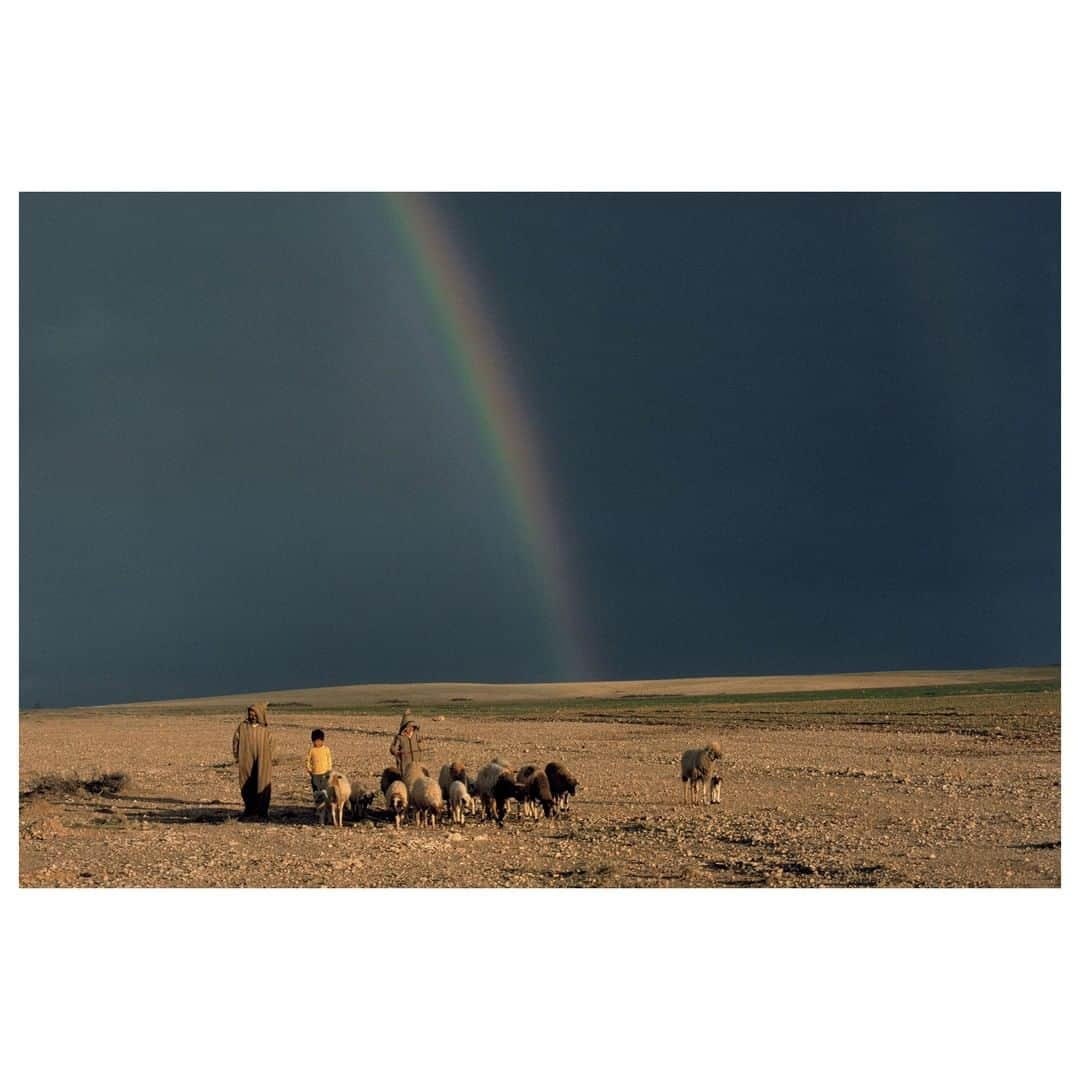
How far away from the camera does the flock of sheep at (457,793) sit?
19734 mm

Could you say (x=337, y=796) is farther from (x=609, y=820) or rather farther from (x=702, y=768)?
(x=702, y=768)

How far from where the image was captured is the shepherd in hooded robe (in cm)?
2081

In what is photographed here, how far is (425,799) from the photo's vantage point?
19.5 meters

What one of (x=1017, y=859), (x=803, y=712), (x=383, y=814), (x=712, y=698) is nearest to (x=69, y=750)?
(x=383, y=814)

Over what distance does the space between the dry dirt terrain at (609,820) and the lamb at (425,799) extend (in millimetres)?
442

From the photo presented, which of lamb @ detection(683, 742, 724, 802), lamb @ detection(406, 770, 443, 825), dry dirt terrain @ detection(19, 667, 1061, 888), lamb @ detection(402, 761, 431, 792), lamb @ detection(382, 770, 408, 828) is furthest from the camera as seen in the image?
lamb @ detection(683, 742, 724, 802)

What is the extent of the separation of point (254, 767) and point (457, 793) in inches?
144

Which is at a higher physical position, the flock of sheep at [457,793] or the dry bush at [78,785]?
the flock of sheep at [457,793]

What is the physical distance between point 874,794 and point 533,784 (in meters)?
7.67

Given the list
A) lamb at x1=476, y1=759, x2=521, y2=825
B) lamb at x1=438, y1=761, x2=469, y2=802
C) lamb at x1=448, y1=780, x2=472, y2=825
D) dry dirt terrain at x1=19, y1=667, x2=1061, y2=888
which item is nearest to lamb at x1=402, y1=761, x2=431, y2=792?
lamb at x1=438, y1=761, x2=469, y2=802

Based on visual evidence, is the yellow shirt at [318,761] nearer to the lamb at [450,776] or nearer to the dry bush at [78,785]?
the lamb at [450,776]

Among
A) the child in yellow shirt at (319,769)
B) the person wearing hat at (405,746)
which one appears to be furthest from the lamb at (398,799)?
the child in yellow shirt at (319,769)

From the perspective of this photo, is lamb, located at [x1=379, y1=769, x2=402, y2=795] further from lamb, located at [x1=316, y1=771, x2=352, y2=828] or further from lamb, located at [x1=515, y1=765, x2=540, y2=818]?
lamb, located at [x1=515, y1=765, x2=540, y2=818]

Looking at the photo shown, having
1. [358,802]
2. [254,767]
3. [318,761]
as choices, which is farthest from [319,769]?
[254,767]
